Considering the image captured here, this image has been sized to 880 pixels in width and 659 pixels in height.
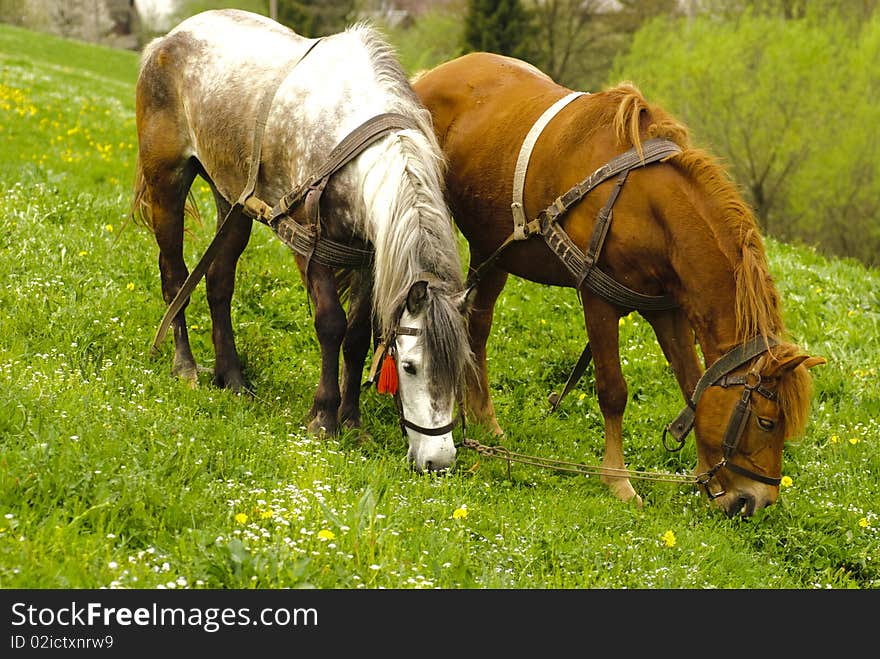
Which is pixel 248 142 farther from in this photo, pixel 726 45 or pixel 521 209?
pixel 726 45

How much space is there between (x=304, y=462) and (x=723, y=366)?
7.50 ft

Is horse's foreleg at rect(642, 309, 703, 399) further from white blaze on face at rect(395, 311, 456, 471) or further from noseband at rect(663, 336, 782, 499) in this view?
white blaze on face at rect(395, 311, 456, 471)

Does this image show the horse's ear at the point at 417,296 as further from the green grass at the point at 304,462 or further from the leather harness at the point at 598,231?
the leather harness at the point at 598,231

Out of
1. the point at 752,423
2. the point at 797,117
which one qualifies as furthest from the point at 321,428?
the point at 797,117

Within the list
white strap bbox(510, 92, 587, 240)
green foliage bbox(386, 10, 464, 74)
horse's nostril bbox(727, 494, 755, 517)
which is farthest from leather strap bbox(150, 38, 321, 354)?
green foliage bbox(386, 10, 464, 74)

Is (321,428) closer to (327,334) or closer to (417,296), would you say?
(327,334)

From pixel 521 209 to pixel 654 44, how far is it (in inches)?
1090

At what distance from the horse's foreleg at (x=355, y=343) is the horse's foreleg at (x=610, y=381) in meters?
1.32

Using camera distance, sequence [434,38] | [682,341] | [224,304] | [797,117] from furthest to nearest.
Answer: [434,38] < [797,117] < [224,304] < [682,341]

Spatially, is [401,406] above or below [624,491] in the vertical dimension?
above

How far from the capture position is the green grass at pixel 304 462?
378 cm

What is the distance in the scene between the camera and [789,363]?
15.2ft

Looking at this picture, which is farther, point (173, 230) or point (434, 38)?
point (434, 38)

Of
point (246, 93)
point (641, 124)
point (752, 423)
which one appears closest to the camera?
point (752, 423)
